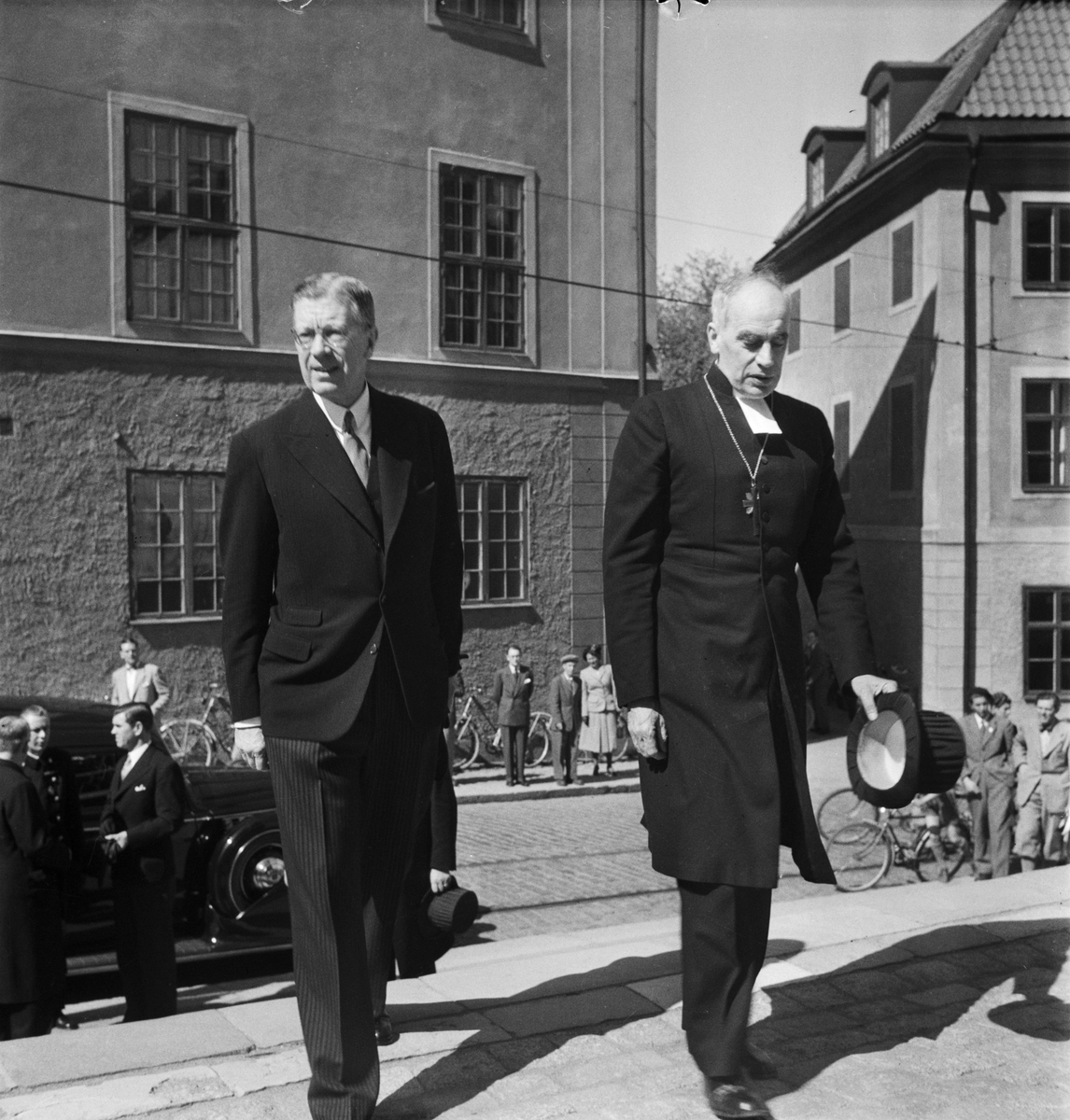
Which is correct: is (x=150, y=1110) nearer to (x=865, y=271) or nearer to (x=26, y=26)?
(x=26, y=26)

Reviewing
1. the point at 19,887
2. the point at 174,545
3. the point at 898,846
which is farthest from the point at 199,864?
the point at 174,545

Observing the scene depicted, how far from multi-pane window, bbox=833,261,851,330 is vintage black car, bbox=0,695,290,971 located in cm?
2213

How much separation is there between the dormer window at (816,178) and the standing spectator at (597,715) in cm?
1470

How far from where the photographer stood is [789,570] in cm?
368

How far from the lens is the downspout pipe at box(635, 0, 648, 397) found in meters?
20.6

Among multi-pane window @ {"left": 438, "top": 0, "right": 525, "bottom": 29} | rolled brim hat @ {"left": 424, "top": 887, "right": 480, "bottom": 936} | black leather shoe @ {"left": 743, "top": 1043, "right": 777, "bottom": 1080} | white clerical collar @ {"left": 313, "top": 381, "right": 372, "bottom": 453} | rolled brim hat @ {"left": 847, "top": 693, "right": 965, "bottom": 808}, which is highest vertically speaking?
multi-pane window @ {"left": 438, "top": 0, "right": 525, "bottom": 29}

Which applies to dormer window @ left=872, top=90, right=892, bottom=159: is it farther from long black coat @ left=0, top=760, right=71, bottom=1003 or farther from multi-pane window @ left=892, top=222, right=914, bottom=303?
long black coat @ left=0, top=760, right=71, bottom=1003

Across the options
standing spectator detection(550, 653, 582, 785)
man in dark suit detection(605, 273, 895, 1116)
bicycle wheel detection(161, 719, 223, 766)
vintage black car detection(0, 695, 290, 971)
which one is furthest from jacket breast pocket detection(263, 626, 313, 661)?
standing spectator detection(550, 653, 582, 785)

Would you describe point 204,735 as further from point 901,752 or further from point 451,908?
point 901,752

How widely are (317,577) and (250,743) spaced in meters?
0.41

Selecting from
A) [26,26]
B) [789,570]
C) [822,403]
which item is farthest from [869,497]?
[789,570]

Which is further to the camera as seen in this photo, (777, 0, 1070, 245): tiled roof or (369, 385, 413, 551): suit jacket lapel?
(777, 0, 1070, 245): tiled roof

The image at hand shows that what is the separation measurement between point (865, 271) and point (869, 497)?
4129mm

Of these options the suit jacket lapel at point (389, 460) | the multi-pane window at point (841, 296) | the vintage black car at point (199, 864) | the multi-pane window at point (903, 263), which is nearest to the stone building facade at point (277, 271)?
the multi-pane window at point (903, 263)
